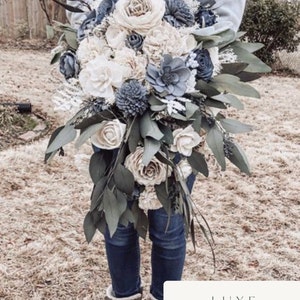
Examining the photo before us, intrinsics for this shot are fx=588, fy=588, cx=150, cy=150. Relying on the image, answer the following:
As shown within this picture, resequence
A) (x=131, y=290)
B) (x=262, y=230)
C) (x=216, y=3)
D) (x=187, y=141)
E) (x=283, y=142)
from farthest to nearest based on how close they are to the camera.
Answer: (x=283, y=142)
(x=262, y=230)
(x=131, y=290)
(x=216, y=3)
(x=187, y=141)

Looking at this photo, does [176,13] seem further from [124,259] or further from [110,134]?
[124,259]

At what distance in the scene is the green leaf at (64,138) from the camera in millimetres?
1362

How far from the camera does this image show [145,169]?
136 cm

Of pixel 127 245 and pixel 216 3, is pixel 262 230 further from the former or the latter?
pixel 216 3

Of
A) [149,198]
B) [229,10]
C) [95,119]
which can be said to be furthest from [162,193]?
[229,10]

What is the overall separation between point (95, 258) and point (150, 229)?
71 centimetres

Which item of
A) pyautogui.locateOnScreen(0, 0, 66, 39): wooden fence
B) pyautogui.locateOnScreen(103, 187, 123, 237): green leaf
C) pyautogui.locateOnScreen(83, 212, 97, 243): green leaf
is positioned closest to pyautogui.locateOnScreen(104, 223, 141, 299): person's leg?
pyautogui.locateOnScreen(83, 212, 97, 243): green leaf

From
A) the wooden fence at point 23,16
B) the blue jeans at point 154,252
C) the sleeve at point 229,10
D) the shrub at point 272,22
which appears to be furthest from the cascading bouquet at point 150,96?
the wooden fence at point 23,16

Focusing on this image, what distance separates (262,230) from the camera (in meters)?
2.69

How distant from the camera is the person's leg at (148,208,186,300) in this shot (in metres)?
1.64

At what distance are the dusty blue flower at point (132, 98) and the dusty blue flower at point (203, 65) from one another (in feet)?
0.44

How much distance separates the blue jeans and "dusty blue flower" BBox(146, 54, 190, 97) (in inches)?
15.4

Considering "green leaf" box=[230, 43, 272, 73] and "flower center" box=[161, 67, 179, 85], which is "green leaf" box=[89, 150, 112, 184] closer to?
"flower center" box=[161, 67, 179, 85]

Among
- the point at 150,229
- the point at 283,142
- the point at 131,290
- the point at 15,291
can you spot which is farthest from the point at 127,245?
the point at 283,142
